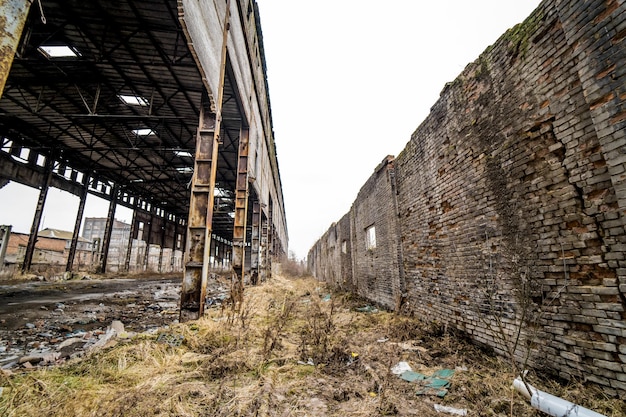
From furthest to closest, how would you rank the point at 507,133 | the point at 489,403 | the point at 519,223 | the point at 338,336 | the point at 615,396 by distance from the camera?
the point at 338,336, the point at 507,133, the point at 519,223, the point at 489,403, the point at 615,396

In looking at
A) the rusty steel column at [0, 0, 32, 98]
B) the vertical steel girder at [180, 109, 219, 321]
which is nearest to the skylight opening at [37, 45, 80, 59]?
the vertical steel girder at [180, 109, 219, 321]

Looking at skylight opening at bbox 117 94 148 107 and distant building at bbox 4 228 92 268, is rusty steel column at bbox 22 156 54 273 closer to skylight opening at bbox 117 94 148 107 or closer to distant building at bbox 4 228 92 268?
skylight opening at bbox 117 94 148 107

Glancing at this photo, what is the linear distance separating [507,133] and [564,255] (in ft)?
5.47

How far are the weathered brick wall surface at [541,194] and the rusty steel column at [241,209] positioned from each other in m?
5.95

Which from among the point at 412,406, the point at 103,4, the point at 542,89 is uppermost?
the point at 103,4

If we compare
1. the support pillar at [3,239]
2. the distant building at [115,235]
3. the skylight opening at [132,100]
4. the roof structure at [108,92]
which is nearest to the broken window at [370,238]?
the roof structure at [108,92]

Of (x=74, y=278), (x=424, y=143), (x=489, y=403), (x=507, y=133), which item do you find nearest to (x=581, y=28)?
(x=507, y=133)

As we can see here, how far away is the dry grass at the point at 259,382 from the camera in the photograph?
2207 millimetres

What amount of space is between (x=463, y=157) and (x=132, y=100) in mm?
11552

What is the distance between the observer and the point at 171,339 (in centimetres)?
378

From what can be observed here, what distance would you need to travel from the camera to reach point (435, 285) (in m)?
5.14

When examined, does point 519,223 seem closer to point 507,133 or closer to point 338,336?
point 507,133

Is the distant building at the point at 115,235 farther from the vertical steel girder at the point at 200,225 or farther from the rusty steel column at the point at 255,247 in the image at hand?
the vertical steel girder at the point at 200,225

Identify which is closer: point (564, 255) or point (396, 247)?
point (564, 255)
